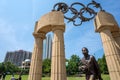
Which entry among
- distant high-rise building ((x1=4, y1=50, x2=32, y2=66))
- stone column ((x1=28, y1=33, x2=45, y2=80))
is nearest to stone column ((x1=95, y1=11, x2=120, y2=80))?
stone column ((x1=28, y1=33, x2=45, y2=80))

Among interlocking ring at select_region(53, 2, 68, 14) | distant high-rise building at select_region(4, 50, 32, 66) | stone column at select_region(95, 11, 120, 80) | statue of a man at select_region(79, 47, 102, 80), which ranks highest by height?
distant high-rise building at select_region(4, 50, 32, 66)

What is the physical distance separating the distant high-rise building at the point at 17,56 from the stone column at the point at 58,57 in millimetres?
134518


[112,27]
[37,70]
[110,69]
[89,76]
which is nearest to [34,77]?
[37,70]

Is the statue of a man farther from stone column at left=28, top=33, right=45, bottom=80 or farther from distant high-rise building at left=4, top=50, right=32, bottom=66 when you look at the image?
distant high-rise building at left=4, top=50, right=32, bottom=66

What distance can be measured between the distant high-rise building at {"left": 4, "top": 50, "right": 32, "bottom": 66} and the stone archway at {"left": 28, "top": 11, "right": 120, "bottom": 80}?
133 m

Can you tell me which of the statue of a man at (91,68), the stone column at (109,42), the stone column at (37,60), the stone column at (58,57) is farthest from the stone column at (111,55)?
the stone column at (37,60)

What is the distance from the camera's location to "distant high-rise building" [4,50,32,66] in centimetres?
13400

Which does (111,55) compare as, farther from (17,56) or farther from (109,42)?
(17,56)

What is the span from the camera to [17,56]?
135875 millimetres

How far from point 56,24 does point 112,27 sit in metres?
3.81

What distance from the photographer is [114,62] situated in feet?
20.8

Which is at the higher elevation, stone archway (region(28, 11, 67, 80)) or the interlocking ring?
the interlocking ring

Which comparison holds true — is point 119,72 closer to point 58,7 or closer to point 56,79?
point 56,79

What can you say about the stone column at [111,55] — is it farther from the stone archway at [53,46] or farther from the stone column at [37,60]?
the stone column at [37,60]
